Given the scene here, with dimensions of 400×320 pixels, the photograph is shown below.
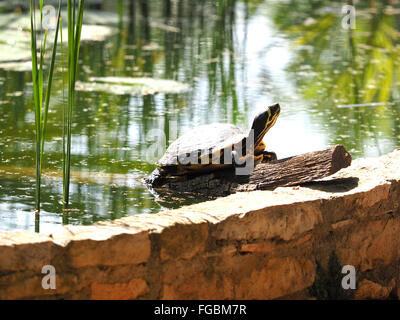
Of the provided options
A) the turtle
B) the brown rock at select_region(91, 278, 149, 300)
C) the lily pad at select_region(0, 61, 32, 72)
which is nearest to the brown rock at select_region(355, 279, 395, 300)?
the turtle

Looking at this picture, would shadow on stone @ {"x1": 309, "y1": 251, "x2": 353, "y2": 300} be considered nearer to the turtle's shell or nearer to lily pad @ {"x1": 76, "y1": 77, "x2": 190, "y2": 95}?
the turtle's shell

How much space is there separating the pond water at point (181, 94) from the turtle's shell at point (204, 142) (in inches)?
7.1

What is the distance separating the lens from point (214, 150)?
2736 millimetres

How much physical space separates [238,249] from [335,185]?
559mm

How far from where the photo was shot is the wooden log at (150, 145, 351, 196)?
8.05 ft

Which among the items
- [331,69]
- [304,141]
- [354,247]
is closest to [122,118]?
[304,141]

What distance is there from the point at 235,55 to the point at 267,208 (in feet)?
13.6

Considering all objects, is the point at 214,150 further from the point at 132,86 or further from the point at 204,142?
the point at 132,86

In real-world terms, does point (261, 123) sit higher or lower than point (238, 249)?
higher

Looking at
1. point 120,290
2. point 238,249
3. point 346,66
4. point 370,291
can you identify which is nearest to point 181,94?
point 346,66

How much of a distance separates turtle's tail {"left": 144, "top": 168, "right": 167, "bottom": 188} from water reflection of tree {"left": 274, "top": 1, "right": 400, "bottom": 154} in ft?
→ 3.90

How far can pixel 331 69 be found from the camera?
5.62m

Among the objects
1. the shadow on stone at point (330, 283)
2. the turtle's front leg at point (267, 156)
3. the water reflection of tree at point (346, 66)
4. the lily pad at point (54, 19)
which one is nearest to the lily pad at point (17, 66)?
the lily pad at point (54, 19)

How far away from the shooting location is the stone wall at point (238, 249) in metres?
1.71
